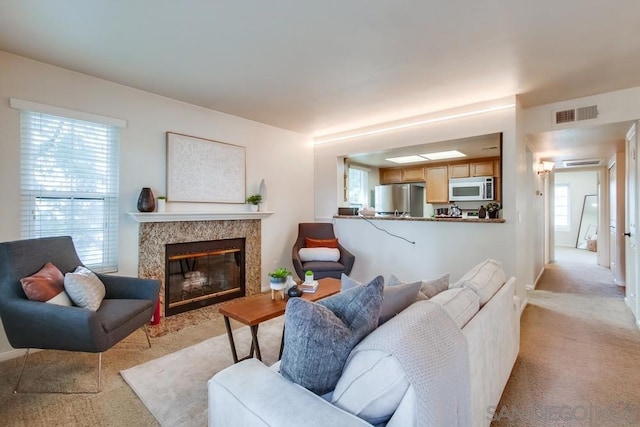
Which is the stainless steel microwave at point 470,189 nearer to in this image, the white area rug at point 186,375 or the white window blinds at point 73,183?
the white area rug at point 186,375

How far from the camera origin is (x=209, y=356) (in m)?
2.45

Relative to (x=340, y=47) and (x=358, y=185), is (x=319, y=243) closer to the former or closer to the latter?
(x=358, y=185)

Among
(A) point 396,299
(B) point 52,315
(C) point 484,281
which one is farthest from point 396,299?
(B) point 52,315

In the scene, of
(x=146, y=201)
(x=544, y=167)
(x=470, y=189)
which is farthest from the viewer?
(x=544, y=167)

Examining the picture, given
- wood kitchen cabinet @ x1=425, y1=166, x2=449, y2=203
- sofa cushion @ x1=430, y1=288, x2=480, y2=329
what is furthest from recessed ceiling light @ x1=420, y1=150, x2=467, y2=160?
sofa cushion @ x1=430, y1=288, x2=480, y2=329

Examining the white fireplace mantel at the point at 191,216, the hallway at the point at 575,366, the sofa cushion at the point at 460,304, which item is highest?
the white fireplace mantel at the point at 191,216

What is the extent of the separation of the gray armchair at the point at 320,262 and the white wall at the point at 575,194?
8424 millimetres

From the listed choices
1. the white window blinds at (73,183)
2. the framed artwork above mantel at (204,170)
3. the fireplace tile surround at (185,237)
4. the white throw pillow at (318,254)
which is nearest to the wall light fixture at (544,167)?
the white throw pillow at (318,254)

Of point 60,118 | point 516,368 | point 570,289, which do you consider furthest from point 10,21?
point 570,289

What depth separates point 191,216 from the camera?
3527mm

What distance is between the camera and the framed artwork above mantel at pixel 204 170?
3.45 metres

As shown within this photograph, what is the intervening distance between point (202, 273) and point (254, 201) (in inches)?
44.5

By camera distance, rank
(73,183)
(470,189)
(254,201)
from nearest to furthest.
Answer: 1. (73,183)
2. (254,201)
3. (470,189)

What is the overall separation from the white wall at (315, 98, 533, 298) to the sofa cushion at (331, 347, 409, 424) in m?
2.95
